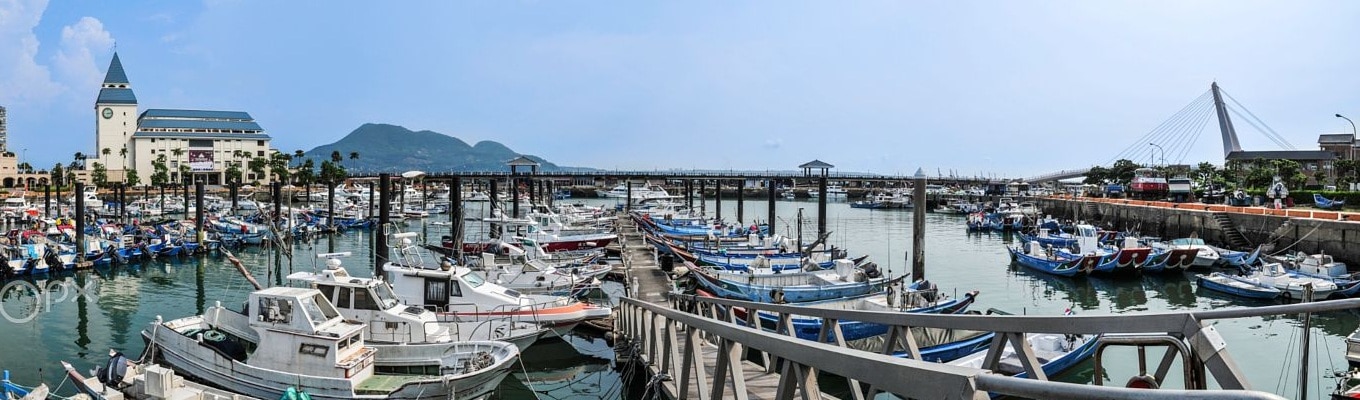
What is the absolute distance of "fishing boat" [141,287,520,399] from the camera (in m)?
14.2

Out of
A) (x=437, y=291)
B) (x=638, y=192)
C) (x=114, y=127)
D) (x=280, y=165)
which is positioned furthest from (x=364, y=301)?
(x=114, y=127)

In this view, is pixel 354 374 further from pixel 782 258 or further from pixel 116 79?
pixel 116 79

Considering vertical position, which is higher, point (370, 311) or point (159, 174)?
point (159, 174)

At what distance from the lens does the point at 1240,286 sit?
29141 millimetres

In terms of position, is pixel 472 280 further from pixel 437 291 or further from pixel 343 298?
pixel 343 298

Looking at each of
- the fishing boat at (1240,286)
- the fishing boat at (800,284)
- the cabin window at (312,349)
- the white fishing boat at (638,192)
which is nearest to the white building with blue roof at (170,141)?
the white fishing boat at (638,192)

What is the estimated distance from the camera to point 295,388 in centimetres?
1380

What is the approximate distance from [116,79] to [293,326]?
149582 millimetres

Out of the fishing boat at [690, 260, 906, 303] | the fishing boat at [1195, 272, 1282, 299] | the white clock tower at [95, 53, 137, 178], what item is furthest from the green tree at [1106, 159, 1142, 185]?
the white clock tower at [95, 53, 137, 178]

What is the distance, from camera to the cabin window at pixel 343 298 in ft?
55.0

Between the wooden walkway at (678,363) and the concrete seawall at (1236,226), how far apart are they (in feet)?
104

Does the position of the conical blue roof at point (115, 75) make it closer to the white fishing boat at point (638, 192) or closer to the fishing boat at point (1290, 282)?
the white fishing boat at point (638, 192)

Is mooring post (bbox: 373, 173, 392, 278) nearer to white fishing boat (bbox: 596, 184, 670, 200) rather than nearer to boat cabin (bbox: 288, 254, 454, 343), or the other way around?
boat cabin (bbox: 288, 254, 454, 343)

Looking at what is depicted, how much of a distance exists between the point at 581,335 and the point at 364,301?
23.5 ft
